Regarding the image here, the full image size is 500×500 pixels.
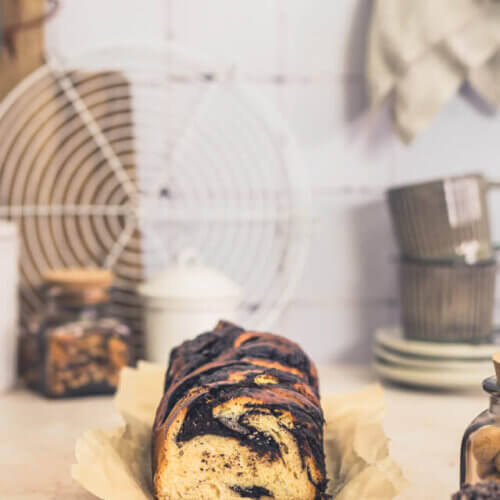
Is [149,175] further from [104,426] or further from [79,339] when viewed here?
[104,426]

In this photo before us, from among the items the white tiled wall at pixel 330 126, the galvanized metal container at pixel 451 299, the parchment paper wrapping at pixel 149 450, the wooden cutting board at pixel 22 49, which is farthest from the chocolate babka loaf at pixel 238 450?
the wooden cutting board at pixel 22 49

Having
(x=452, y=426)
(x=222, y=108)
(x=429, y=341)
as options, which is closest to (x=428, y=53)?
(x=222, y=108)

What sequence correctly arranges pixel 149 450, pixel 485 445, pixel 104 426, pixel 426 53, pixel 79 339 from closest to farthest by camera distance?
1. pixel 485 445
2. pixel 149 450
3. pixel 104 426
4. pixel 79 339
5. pixel 426 53

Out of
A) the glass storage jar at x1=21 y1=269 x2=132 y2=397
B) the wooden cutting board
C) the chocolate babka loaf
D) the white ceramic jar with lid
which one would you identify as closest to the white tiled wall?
the wooden cutting board

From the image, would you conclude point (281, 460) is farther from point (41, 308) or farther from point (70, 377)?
point (41, 308)

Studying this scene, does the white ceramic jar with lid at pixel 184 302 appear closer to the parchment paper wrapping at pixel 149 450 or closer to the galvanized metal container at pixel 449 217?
the parchment paper wrapping at pixel 149 450

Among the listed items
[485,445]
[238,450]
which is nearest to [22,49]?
[238,450]
